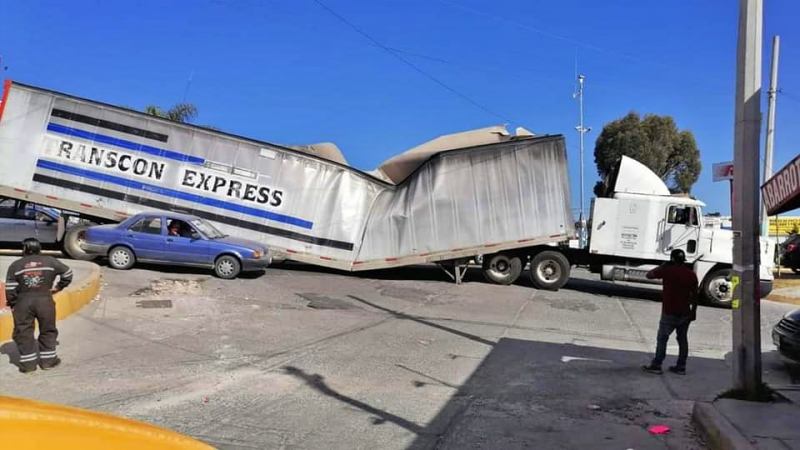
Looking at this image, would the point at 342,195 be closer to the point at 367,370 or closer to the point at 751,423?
the point at 367,370

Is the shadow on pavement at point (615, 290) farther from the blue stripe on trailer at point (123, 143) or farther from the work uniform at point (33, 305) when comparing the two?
the work uniform at point (33, 305)

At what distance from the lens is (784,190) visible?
5.38 m

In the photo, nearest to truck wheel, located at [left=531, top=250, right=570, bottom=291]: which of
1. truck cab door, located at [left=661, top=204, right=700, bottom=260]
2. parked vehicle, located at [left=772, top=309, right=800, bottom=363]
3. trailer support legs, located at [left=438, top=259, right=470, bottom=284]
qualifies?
trailer support legs, located at [left=438, top=259, right=470, bottom=284]

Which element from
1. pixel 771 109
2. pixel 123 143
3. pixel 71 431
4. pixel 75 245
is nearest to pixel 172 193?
pixel 123 143

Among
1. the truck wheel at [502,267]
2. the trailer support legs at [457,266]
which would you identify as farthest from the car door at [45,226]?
the truck wheel at [502,267]

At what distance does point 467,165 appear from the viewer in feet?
54.2

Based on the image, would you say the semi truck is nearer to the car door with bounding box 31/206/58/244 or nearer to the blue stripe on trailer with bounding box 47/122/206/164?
the blue stripe on trailer with bounding box 47/122/206/164

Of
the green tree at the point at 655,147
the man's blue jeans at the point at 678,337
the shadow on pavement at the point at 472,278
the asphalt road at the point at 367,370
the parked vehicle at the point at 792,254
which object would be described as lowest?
the asphalt road at the point at 367,370

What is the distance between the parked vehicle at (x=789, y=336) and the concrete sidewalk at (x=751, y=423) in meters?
1.43

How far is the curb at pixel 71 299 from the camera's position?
786 cm

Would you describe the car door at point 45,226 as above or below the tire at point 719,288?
below

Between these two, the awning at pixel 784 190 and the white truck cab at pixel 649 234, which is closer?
the awning at pixel 784 190

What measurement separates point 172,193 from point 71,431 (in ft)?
49.3

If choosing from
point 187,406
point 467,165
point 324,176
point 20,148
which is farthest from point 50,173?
point 187,406
